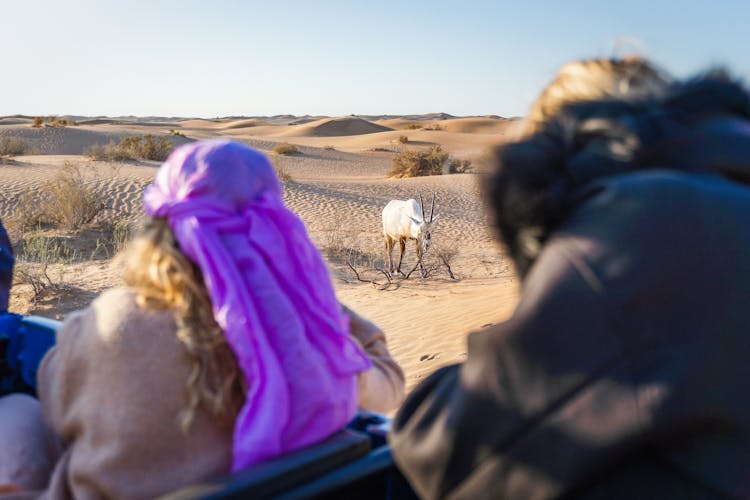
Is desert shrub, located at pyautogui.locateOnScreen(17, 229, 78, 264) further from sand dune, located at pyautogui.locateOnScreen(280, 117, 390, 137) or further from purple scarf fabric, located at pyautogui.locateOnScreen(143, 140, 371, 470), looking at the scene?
sand dune, located at pyautogui.locateOnScreen(280, 117, 390, 137)

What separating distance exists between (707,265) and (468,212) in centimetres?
1807

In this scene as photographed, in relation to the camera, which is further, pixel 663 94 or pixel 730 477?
pixel 663 94

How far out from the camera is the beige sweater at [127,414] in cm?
154

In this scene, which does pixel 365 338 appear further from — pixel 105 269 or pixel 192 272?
pixel 105 269

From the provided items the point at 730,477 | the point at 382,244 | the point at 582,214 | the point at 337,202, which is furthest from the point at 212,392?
the point at 337,202

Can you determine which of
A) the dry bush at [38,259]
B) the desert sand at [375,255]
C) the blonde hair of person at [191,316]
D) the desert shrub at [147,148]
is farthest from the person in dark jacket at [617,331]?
the desert shrub at [147,148]

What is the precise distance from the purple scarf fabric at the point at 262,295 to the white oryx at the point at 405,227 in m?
9.07

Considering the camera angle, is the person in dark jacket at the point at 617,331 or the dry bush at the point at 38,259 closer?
the person in dark jacket at the point at 617,331

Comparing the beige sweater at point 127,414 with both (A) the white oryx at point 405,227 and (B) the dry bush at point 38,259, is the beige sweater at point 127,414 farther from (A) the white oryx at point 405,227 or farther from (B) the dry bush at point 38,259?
(A) the white oryx at point 405,227

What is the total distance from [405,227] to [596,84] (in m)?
10.1

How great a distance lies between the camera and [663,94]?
49.9 inches

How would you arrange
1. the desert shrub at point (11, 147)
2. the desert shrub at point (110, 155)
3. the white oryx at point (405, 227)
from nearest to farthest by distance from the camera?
the white oryx at point (405, 227), the desert shrub at point (110, 155), the desert shrub at point (11, 147)

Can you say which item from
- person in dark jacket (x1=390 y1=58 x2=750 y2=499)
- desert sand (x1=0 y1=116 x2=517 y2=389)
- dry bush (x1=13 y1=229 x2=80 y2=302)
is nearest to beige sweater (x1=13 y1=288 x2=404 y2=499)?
person in dark jacket (x1=390 y1=58 x2=750 y2=499)

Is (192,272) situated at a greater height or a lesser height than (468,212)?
greater
